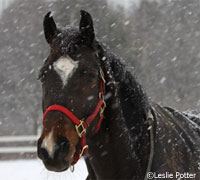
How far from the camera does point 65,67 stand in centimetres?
247

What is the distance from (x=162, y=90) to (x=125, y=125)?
15852 millimetres

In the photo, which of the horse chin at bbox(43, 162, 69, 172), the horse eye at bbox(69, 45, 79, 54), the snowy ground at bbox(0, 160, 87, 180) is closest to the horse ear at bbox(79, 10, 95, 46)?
the horse eye at bbox(69, 45, 79, 54)

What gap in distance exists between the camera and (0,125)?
62.5ft

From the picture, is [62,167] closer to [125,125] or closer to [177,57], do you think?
[125,125]

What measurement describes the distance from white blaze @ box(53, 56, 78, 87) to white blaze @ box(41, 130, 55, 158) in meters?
0.43

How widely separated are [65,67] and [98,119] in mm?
545

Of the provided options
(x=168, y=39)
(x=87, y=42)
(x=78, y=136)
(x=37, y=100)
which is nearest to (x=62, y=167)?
(x=78, y=136)

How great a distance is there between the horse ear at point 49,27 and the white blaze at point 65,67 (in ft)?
1.36

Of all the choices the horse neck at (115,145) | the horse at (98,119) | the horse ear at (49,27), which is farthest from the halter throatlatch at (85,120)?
the horse ear at (49,27)

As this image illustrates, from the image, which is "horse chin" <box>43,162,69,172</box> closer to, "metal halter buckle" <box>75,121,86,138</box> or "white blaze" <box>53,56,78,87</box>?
"metal halter buckle" <box>75,121,86,138</box>

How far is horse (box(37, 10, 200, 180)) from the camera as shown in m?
2.38

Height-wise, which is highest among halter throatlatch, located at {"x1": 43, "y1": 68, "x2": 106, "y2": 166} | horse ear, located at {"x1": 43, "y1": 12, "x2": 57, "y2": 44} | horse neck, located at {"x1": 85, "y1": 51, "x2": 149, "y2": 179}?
horse ear, located at {"x1": 43, "y1": 12, "x2": 57, "y2": 44}

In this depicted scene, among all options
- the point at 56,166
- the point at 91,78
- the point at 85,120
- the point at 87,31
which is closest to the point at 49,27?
the point at 87,31

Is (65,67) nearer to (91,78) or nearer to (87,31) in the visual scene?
(91,78)
